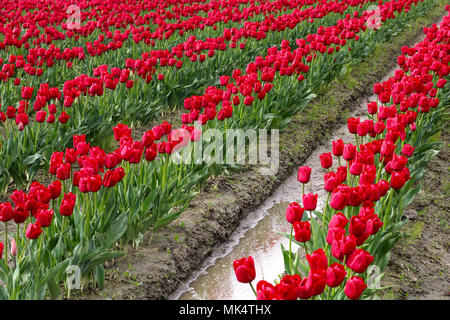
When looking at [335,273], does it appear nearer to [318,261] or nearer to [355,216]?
[318,261]

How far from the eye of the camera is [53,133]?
5.18 metres

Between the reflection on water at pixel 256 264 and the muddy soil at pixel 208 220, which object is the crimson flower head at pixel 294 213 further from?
the muddy soil at pixel 208 220

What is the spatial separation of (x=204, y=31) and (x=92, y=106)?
4465 mm

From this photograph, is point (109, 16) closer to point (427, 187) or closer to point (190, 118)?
point (190, 118)

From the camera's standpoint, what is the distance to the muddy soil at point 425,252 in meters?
3.54

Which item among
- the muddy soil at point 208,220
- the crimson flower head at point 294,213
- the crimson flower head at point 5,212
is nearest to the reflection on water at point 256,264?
the muddy soil at point 208,220

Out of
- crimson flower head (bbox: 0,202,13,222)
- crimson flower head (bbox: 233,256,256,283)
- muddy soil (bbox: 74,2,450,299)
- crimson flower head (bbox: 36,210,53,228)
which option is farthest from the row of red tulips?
crimson flower head (bbox: 0,202,13,222)

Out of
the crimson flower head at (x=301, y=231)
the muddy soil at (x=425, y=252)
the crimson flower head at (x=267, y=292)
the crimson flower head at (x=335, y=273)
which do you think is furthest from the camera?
the muddy soil at (x=425, y=252)

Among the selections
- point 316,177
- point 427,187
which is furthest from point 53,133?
point 427,187

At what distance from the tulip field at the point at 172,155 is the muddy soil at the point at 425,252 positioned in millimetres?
295

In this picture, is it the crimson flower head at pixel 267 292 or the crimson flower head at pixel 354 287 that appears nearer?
the crimson flower head at pixel 267 292

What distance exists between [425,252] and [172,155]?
211 centimetres

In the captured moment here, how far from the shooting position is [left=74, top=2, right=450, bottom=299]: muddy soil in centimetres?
359

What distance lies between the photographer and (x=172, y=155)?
4648 mm
